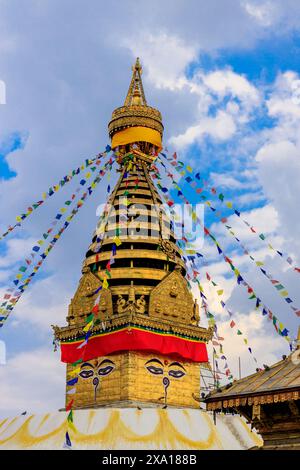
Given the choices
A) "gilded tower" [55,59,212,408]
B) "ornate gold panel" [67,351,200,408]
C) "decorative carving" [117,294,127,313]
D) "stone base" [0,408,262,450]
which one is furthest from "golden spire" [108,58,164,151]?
"stone base" [0,408,262,450]

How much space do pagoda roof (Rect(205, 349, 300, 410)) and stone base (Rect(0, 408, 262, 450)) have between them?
10.6 m

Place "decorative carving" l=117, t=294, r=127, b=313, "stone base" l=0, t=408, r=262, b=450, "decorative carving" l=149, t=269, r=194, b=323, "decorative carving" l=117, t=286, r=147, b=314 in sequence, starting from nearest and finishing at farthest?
"stone base" l=0, t=408, r=262, b=450
"decorative carving" l=117, t=286, r=147, b=314
"decorative carving" l=117, t=294, r=127, b=313
"decorative carving" l=149, t=269, r=194, b=323

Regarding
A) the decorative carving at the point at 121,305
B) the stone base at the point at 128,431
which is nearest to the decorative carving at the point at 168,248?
the decorative carving at the point at 121,305

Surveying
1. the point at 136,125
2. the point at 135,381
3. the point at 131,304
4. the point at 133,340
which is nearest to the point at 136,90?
the point at 136,125

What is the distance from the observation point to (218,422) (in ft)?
80.6

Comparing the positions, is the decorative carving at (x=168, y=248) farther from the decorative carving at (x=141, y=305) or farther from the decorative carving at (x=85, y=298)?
the decorative carving at (x=85, y=298)

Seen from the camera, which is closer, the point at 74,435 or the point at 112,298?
the point at 74,435

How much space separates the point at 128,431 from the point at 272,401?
12.4 metres

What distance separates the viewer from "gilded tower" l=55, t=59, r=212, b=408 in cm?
2505

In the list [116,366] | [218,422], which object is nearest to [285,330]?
[218,422]

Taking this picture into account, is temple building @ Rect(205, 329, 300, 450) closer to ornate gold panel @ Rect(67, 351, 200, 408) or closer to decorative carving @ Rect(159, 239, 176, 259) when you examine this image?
ornate gold panel @ Rect(67, 351, 200, 408)
